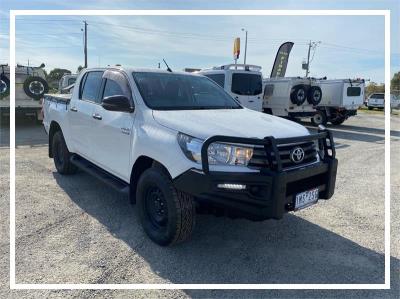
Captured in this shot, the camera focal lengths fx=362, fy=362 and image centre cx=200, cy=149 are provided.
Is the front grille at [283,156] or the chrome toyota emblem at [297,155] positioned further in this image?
the chrome toyota emblem at [297,155]

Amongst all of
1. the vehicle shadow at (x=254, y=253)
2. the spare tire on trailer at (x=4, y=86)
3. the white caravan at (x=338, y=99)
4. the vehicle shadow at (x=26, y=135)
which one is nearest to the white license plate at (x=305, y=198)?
the vehicle shadow at (x=254, y=253)

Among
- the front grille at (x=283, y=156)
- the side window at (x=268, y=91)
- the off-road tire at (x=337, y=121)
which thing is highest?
the side window at (x=268, y=91)

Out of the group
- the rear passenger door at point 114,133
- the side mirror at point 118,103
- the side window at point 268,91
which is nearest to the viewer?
the side mirror at point 118,103

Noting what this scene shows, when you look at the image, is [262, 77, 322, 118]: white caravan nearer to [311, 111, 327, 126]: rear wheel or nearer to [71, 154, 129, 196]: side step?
[311, 111, 327, 126]: rear wheel

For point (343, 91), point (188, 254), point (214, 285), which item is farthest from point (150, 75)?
point (343, 91)

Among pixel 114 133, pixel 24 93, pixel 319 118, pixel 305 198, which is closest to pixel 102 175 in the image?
pixel 114 133

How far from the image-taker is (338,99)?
51.1 ft

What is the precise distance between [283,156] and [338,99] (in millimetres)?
13583

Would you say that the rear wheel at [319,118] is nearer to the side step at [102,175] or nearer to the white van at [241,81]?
the white van at [241,81]

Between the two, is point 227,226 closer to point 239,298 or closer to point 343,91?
point 239,298

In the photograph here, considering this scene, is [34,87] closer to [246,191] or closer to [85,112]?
[85,112]

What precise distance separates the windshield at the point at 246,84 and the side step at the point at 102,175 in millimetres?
7451

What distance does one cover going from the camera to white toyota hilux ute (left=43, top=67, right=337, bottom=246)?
9.87 feet

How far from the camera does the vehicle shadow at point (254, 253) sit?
314 cm
